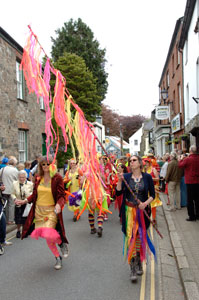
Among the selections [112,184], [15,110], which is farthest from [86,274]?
[15,110]

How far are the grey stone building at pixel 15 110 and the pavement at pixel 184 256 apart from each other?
26.8 feet

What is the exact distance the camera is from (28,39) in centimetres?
412

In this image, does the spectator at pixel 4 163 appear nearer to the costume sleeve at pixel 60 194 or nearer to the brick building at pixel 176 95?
the costume sleeve at pixel 60 194

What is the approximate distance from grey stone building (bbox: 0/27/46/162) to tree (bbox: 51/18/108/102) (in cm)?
1295

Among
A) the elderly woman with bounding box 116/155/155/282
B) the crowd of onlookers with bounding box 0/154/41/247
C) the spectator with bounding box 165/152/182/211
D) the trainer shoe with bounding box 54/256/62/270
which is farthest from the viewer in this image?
the spectator with bounding box 165/152/182/211

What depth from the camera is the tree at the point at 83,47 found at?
29.5 metres

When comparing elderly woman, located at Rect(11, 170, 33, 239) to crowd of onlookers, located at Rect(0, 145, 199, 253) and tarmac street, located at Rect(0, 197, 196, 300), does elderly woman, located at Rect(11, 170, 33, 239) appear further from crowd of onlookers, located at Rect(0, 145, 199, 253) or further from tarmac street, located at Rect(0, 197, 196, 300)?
tarmac street, located at Rect(0, 197, 196, 300)

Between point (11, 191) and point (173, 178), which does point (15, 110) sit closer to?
point (11, 191)

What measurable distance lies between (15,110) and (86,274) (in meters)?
11.7

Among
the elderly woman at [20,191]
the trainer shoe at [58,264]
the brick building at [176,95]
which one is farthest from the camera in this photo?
the brick building at [176,95]

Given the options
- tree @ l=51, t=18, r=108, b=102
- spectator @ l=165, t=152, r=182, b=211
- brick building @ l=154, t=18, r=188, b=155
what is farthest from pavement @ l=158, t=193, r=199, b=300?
tree @ l=51, t=18, r=108, b=102

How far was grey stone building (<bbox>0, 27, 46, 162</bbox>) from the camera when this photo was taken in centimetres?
1373

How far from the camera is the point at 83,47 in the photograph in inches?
1163

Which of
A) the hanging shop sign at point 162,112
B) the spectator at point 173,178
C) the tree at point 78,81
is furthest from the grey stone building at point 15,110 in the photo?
the hanging shop sign at point 162,112
